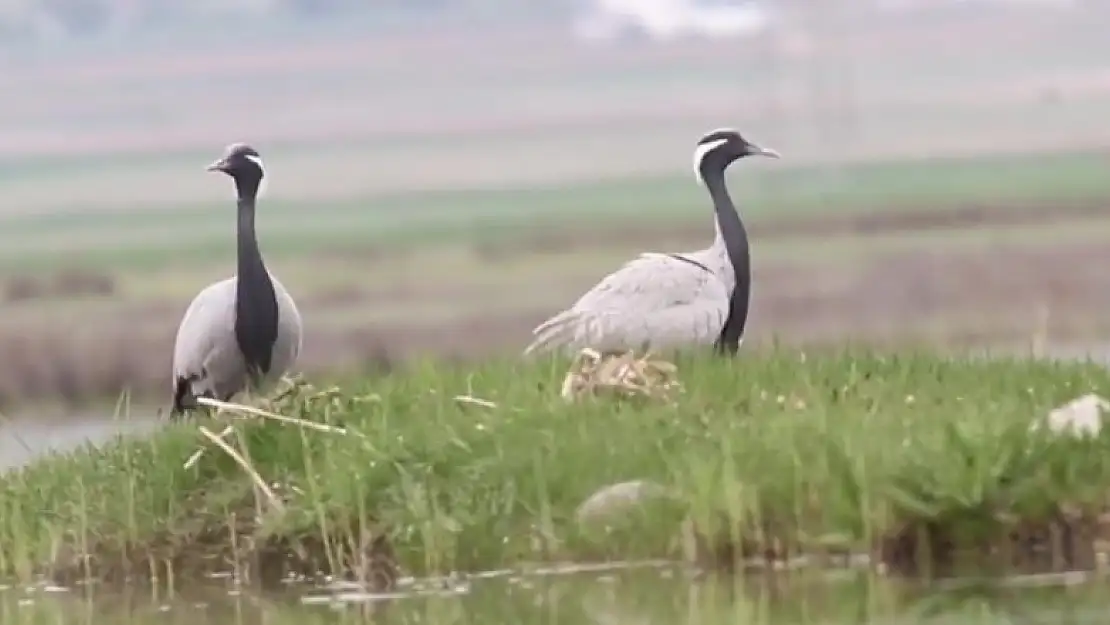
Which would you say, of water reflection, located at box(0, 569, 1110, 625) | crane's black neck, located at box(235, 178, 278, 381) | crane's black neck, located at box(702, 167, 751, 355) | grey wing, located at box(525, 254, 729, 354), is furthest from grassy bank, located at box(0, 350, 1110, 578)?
crane's black neck, located at box(702, 167, 751, 355)

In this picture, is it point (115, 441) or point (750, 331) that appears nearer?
point (115, 441)

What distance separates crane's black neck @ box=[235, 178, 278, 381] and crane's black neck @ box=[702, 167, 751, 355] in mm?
2248

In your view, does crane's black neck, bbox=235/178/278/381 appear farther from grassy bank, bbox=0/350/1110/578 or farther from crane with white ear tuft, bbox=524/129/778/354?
grassy bank, bbox=0/350/1110/578

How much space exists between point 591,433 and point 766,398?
0.91 meters

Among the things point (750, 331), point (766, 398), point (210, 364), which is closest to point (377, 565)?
point (766, 398)

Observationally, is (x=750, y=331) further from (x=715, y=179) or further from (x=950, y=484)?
(x=950, y=484)

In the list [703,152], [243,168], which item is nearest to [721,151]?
[703,152]

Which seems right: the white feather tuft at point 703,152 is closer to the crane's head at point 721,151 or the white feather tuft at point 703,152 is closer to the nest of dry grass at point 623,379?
the crane's head at point 721,151

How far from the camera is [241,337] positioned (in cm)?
1384

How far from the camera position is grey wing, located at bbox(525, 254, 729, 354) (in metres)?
13.6

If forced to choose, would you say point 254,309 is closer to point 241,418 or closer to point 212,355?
point 212,355

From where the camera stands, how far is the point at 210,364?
1395cm

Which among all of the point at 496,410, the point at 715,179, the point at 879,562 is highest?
the point at 715,179

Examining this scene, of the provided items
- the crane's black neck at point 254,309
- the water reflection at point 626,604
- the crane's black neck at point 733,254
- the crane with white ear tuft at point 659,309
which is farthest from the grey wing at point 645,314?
the water reflection at point 626,604
